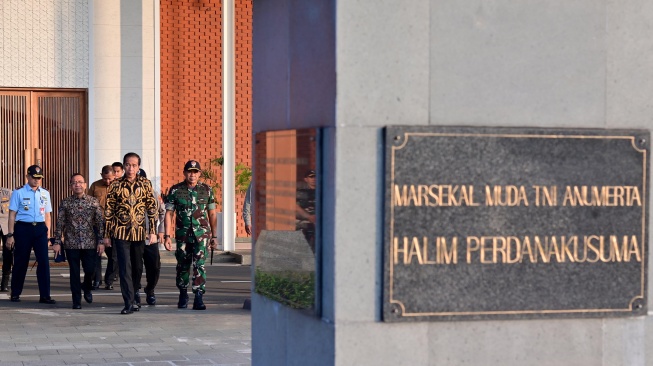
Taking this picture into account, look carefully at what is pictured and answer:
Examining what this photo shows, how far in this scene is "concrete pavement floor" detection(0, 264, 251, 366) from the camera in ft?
36.8

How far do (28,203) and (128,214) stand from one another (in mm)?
2357

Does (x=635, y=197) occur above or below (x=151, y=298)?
above

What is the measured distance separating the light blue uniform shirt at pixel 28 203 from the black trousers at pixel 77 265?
1158 mm

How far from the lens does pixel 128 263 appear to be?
15.1 meters

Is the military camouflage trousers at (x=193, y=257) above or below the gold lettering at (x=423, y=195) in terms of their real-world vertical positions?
below

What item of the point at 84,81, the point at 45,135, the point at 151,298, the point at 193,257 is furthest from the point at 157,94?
the point at 193,257

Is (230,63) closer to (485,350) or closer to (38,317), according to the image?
(38,317)

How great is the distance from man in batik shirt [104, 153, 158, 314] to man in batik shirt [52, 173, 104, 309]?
0.79 meters

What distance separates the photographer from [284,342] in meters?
6.61

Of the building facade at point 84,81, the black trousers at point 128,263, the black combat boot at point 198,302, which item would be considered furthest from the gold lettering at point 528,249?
the building facade at point 84,81

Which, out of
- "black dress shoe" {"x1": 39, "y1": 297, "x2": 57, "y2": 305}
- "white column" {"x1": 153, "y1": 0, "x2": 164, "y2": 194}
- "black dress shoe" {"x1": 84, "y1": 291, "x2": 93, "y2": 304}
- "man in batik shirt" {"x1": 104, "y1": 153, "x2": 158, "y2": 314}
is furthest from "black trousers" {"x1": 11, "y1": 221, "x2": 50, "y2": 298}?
"white column" {"x1": 153, "y1": 0, "x2": 164, "y2": 194}

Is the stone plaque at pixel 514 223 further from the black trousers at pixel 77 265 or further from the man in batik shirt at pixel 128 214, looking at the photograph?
the black trousers at pixel 77 265

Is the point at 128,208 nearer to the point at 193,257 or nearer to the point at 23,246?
the point at 193,257

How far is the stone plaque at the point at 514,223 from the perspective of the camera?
5871mm
